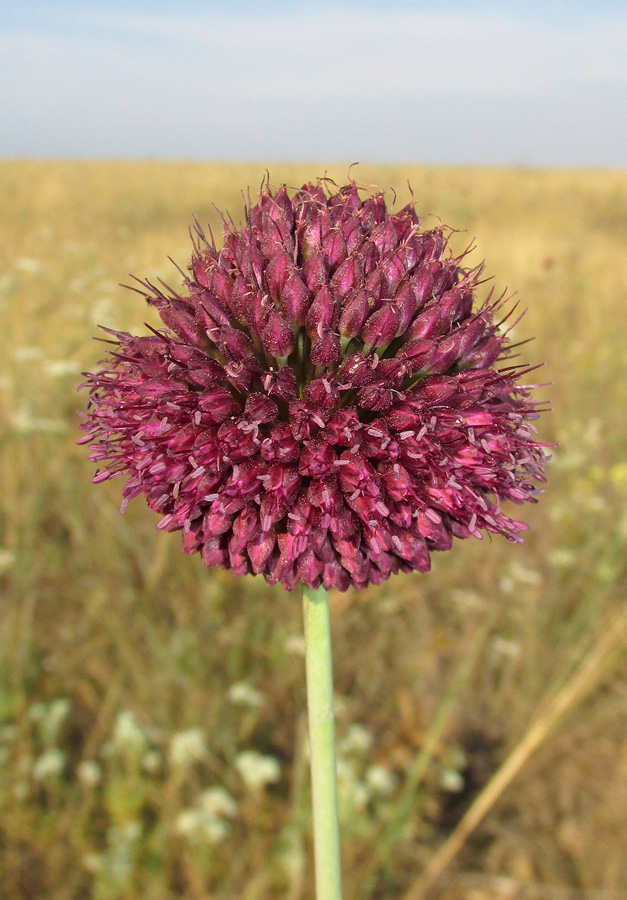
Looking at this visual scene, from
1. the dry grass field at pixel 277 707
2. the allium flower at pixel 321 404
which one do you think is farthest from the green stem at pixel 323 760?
the dry grass field at pixel 277 707

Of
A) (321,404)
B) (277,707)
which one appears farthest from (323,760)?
(277,707)

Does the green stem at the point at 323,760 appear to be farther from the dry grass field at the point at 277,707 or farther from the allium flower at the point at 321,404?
the dry grass field at the point at 277,707

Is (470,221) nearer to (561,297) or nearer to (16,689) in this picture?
(561,297)

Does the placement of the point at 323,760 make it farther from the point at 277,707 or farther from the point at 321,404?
the point at 277,707

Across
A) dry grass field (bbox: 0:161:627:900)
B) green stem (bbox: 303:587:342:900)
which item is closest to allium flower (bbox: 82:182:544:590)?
green stem (bbox: 303:587:342:900)

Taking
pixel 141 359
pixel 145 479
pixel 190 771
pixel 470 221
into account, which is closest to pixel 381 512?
pixel 145 479
